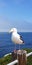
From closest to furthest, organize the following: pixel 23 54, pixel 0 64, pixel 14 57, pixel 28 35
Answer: pixel 23 54 < pixel 14 57 < pixel 0 64 < pixel 28 35

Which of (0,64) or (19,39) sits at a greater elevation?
(19,39)

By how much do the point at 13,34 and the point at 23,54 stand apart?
2.58ft

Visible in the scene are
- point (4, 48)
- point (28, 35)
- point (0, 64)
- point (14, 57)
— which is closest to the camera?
point (14, 57)

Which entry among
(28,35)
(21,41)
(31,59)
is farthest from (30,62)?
(28,35)

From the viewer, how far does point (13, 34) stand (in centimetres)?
435

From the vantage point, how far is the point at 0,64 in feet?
15.2

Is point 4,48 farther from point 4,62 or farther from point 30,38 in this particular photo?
point 4,62

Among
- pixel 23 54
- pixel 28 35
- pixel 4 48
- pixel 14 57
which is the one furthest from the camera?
pixel 28 35

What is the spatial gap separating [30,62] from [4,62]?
689mm

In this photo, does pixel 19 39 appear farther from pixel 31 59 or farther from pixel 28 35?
pixel 28 35

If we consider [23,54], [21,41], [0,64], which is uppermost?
[21,41]

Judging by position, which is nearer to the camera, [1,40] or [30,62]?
[30,62]

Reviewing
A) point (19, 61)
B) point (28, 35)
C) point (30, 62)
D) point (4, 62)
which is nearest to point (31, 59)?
point (30, 62)

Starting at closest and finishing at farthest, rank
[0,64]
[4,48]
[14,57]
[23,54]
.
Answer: [23,54] → [14,57] → [0,64] → [4,48]
